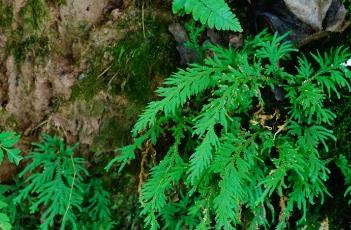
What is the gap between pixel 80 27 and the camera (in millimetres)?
2760

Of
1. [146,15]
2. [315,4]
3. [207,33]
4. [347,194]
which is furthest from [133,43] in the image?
[347,194]

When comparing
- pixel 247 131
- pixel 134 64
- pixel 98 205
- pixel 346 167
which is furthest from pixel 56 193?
pixel 346 167

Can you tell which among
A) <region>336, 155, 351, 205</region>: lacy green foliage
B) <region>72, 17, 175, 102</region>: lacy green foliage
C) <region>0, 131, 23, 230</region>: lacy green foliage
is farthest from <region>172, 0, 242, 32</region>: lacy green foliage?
<region>0, 131, 23, 230</region>: lacy green foliage

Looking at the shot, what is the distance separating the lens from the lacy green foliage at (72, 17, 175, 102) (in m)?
2.76

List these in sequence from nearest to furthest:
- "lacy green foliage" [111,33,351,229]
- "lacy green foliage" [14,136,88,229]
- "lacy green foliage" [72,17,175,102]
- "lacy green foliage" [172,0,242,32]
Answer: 1. "lacy green foliage" [172,0,242,32]
2. "lacy green foliage" [111,33,351,229]
3. "lacy green foliage" [14,136,88,229]
4. "lacy green foliage" [72,17,175,102]

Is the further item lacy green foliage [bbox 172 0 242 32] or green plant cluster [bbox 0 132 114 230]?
green plant cluster [bbox 0 132 114 230]

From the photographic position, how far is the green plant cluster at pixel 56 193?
2.66 meters

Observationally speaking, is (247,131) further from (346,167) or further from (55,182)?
(55,182)

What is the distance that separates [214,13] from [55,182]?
135 cm

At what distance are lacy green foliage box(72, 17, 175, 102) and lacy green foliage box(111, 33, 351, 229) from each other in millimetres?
290

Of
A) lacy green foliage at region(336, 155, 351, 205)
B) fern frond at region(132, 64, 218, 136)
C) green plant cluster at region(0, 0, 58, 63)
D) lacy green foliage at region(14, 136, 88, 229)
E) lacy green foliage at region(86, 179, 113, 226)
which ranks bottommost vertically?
lacy green foliage at region(86, 179, 113, 226)

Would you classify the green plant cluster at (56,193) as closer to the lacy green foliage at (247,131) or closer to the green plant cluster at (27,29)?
the lacy green foliage at (247,131)

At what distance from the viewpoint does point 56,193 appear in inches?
104

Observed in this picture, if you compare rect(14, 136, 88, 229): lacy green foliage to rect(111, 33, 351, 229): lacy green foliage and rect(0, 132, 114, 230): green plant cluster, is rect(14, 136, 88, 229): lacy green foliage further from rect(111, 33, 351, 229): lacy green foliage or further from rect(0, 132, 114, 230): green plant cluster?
rect(111, 33, 351, 229): lacy green foliage
